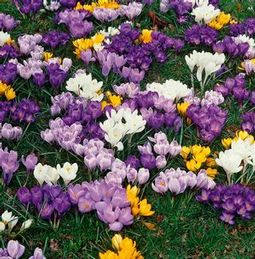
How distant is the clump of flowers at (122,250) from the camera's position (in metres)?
3.38

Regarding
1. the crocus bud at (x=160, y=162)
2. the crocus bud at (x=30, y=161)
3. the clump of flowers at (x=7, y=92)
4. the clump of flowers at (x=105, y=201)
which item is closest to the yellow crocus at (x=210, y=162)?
the crocus bud at (x=160, y=162)

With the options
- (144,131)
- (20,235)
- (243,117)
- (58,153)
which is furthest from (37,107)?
(243,117)

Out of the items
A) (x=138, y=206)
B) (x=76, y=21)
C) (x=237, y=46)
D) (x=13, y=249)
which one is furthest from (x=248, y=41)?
(x=13, y=249)

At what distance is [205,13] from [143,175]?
107 inches

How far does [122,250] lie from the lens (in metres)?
3.41

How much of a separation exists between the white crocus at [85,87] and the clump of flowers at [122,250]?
1.57m

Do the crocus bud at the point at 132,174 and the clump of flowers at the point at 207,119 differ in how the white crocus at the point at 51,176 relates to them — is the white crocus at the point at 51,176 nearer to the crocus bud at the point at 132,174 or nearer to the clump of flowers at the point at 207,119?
the crocus bud at the point at 132,174

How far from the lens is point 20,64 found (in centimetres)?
521

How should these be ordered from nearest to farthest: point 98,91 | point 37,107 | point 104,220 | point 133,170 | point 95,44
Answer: point 104,220, point 133,170, point 37,107, point 98,91, point 95,44

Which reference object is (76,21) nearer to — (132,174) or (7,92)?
(7,92)

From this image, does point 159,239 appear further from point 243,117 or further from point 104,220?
point 243,117

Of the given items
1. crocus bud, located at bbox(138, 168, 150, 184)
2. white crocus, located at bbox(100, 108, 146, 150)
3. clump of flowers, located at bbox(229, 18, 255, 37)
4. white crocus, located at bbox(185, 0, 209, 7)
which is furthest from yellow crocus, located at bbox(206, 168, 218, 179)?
white crocus, located at bbox(185, 0, 209, 7)

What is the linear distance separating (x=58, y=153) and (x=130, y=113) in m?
0.60

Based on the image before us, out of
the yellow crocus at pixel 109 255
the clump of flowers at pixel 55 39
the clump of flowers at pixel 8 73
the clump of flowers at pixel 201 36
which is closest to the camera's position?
the yellow crocus at pixel 109 255
